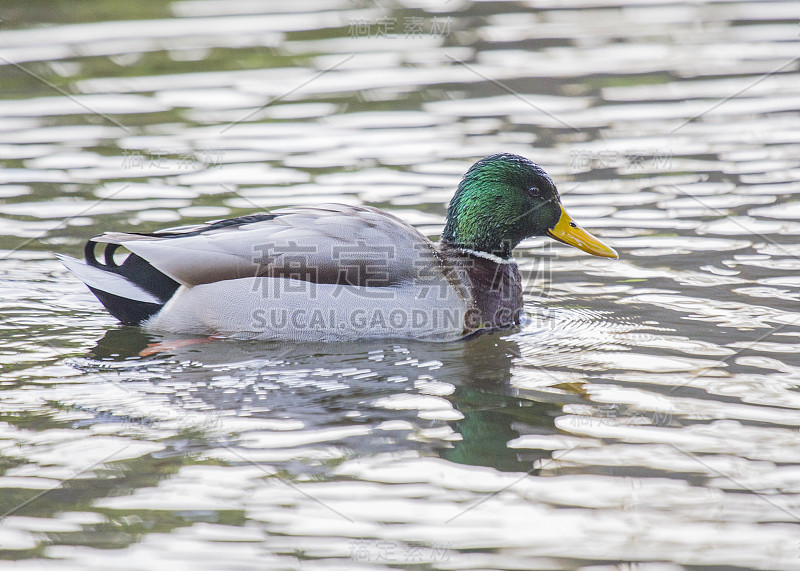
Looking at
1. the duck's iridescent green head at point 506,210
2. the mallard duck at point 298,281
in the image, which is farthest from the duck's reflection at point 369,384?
the duck's iridescent green head at point 506,210

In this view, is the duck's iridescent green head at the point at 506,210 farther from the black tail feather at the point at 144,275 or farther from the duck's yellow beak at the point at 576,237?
the black tail feather at the point at 144,275

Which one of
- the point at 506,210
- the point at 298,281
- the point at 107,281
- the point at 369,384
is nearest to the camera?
the point at 369,384

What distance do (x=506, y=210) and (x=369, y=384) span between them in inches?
72.0

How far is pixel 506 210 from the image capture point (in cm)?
703

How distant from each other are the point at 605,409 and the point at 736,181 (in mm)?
4423

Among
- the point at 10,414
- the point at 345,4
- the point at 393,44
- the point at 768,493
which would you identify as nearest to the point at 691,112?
the point at 393,44

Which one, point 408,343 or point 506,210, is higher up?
point 506,210

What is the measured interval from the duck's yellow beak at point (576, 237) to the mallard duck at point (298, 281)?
0.63 meters

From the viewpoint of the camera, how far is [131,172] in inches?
377

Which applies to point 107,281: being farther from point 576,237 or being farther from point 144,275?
point 576,237

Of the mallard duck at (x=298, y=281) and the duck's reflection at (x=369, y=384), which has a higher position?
the mallard duck at (x=298, y=281)

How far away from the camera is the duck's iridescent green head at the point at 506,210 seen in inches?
274

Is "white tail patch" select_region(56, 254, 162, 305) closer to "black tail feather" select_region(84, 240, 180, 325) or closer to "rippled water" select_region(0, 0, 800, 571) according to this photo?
"black tail feather" select_region(84, 240, 180, 325)

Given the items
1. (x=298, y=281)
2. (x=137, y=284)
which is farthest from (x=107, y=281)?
(x=298, y=281)
